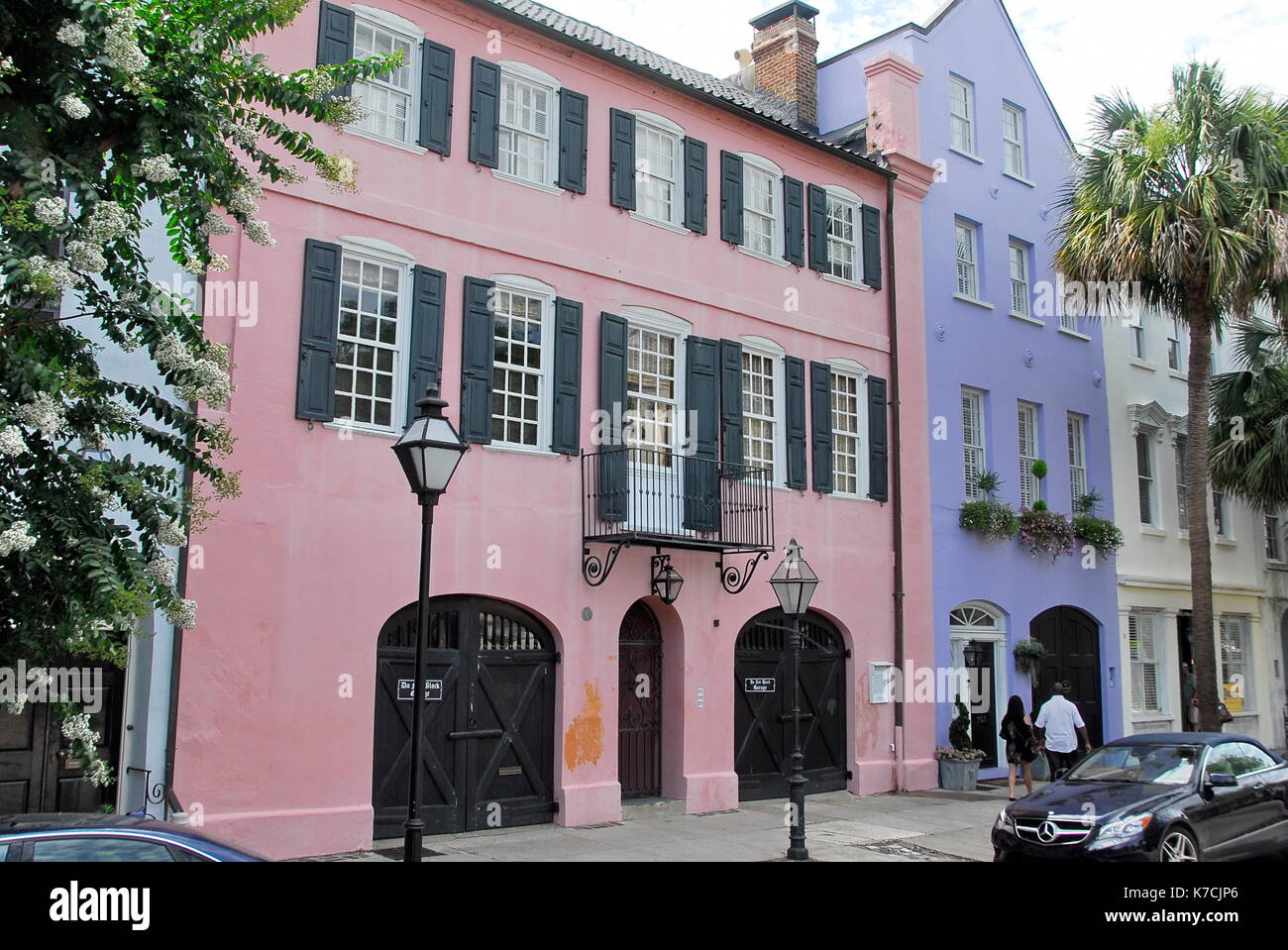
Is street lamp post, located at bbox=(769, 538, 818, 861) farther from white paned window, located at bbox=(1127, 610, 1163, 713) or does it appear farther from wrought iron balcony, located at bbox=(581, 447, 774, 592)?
white paned window, located at bbox=(1127, 610, 1163, 713)

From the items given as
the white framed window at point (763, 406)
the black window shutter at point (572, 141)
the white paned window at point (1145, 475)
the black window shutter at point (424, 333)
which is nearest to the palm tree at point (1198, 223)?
the white paned window at point (1145, 475)

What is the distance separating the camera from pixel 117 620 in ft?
23.5

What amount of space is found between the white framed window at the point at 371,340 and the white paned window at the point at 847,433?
295 inches

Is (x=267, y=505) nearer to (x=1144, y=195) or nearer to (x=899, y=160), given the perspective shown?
(x=899, y=160)

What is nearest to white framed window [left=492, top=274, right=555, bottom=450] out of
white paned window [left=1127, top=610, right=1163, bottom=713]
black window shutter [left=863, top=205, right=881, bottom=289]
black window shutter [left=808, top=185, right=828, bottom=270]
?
black window shutter [left=808, top=185, right=828, bottom=270]

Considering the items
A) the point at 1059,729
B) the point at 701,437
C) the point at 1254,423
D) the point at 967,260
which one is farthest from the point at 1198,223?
the point at 701,437

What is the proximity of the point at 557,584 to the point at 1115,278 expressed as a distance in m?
10.9

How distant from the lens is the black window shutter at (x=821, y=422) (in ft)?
57.4

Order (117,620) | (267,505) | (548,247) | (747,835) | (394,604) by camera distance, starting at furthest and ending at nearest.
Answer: (548,247) < (747,835) < (394,604) < (267,505) < (117,620)

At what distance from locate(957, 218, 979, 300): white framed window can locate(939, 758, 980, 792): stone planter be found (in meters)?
8.13

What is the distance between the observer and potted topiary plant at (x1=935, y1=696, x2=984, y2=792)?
59.3ft

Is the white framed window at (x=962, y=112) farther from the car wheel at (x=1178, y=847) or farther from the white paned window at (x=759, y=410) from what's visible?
the car wheel at (x=1178, y=847)

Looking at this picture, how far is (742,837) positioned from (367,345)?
23.4 feet

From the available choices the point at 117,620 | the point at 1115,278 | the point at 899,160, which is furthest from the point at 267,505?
the point at 1115,278
